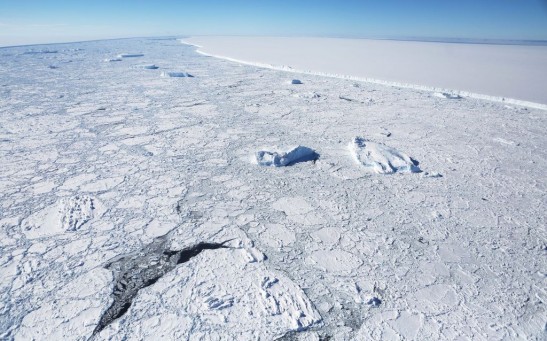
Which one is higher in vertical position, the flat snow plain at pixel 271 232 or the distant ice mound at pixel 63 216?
the distant ice mound at pixel 63 216

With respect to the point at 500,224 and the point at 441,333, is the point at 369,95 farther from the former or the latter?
the point at 441,333

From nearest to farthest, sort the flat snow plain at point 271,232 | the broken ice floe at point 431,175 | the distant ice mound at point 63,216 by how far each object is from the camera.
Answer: the flat snow plain at point 271,232 → the distant ice mound at point 63,216 → the broken ice floe at point 431,175

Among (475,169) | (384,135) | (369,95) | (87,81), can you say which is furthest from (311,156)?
(87,81)

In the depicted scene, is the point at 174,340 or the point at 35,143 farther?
the point at 35,143

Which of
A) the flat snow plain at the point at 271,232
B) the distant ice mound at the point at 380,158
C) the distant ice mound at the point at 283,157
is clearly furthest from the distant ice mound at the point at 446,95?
the distant ice mound at the point at 283,157

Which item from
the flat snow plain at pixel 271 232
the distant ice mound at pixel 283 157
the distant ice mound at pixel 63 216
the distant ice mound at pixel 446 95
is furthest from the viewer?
the distant ice mound at pixel 446 95

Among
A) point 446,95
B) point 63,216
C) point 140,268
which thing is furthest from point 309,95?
point 140,268

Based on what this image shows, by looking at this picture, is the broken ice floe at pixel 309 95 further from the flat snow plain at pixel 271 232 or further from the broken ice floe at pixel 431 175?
the broken ice floe at pixel 431 175

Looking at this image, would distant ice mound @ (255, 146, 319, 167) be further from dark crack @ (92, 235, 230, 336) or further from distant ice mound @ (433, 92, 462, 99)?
distant ice mound @ (433, 92, 462, 99)
